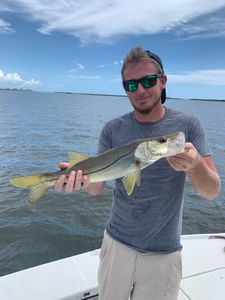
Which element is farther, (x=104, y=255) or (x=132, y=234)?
A: (x=104, y=255)

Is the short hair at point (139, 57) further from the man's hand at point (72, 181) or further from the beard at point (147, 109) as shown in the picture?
the man's hand at point (72, 181)

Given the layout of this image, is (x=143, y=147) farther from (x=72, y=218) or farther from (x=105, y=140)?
(x=72, y=218)

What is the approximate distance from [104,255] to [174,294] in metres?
0.79

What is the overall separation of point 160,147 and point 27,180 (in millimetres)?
Answer: 1251

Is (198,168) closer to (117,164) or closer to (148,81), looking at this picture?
(117,164)

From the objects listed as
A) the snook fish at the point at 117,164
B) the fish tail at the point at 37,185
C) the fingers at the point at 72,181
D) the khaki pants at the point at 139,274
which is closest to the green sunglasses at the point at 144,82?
the snook fish at the point at 117,164

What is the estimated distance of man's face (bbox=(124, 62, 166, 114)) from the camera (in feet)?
10.6

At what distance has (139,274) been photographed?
3.24 metres

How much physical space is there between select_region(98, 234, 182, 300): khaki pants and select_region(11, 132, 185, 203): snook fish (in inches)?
28.8

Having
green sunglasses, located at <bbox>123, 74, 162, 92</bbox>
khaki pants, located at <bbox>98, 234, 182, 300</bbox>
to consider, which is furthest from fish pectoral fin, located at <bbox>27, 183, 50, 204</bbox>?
green sunglasses, located at <bbox>123, 74, 162, 92</bbox>

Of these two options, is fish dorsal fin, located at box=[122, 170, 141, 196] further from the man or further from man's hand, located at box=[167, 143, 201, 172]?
man's hand, located at box=[167, 143, 201, 172]

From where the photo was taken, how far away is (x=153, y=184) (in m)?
3.13

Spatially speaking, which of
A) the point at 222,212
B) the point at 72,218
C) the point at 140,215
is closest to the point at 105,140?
the point at 140,215

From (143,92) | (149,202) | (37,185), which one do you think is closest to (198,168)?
(149,202)
